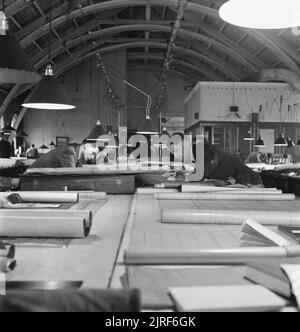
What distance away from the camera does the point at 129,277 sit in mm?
1351

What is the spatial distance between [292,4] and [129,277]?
6.10ft

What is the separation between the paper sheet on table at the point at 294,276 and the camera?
113 centimetres

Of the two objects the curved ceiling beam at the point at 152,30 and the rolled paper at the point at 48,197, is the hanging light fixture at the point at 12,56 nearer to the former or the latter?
the rolled paper at the point at 48,197

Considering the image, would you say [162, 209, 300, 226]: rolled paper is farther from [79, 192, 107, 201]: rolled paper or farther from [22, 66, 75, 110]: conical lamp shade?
[22, 66, 75, 110]: conical lamp shade

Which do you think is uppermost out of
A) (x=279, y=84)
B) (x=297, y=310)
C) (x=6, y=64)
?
(x=279, y=84)

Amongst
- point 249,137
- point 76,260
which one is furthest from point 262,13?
point 249,137

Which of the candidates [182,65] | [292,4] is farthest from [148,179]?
[182,65]

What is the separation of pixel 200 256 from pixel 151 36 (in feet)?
60.1

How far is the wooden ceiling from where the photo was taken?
13.0 metres

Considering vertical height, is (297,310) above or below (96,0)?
below

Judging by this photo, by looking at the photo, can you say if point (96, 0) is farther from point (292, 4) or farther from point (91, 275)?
point (91, 275)

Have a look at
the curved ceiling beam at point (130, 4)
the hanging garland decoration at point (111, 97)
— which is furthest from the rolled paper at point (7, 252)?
the hanging garland decoration at point (111, 97)

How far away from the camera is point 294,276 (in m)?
1.18

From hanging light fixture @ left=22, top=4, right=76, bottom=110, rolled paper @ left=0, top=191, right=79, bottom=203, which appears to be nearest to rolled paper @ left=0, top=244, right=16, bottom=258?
rolled paper @ left=0, top=191, right=79, bottom=203
